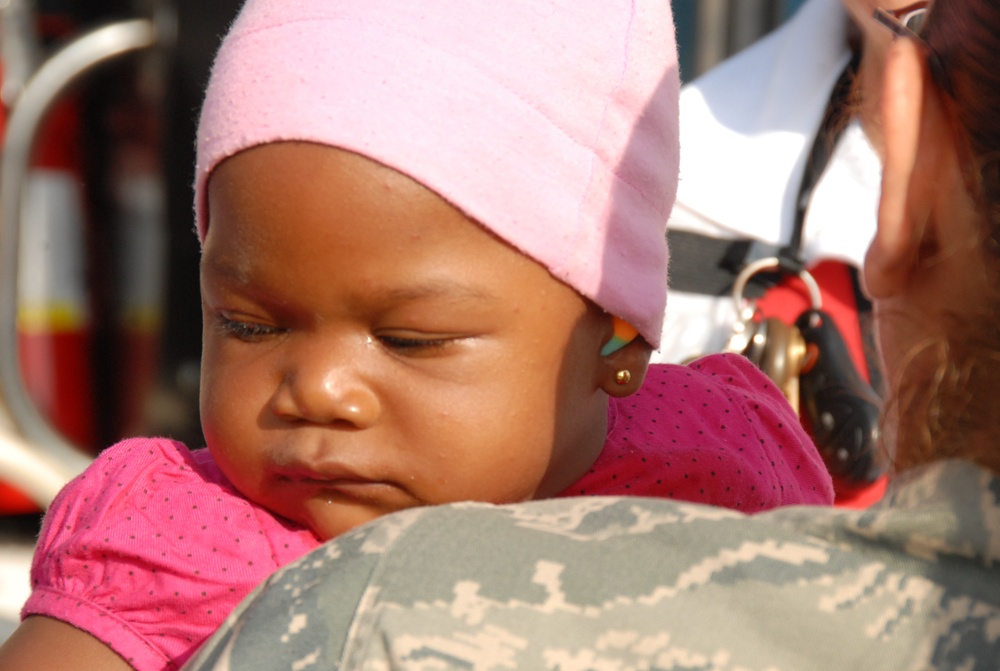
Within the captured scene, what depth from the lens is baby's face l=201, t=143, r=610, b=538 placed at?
57.5 inches

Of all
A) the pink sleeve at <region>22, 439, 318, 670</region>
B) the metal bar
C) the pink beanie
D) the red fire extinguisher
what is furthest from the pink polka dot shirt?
the red fire extinguisher

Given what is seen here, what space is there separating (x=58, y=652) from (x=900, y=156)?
978 millimetres

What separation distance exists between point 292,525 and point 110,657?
0.27 meters

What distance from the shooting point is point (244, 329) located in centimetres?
156

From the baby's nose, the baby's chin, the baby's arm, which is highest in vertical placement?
the baby's nose

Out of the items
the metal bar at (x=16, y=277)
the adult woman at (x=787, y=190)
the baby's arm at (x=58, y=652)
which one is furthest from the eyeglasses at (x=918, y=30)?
the metal bar at (x=16, y=277)

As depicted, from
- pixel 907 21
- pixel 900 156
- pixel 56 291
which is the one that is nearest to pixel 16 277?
pixel 56 291

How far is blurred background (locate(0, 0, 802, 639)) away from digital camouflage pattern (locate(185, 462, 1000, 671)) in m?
2.67

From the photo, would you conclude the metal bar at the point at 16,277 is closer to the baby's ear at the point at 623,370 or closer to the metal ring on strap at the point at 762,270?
the metal ring on strap at the point at 762,270

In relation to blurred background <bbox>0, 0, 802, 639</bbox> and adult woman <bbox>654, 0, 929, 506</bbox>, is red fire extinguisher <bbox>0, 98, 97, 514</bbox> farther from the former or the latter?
adult woman <bbox>654, 0, 929, 506</bbox>

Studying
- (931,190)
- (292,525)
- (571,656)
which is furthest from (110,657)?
(931,190)

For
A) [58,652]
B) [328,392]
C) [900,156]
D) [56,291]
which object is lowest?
[56,291]

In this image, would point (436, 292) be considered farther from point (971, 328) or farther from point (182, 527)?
point (971, 328)

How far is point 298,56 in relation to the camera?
153 centimetres
